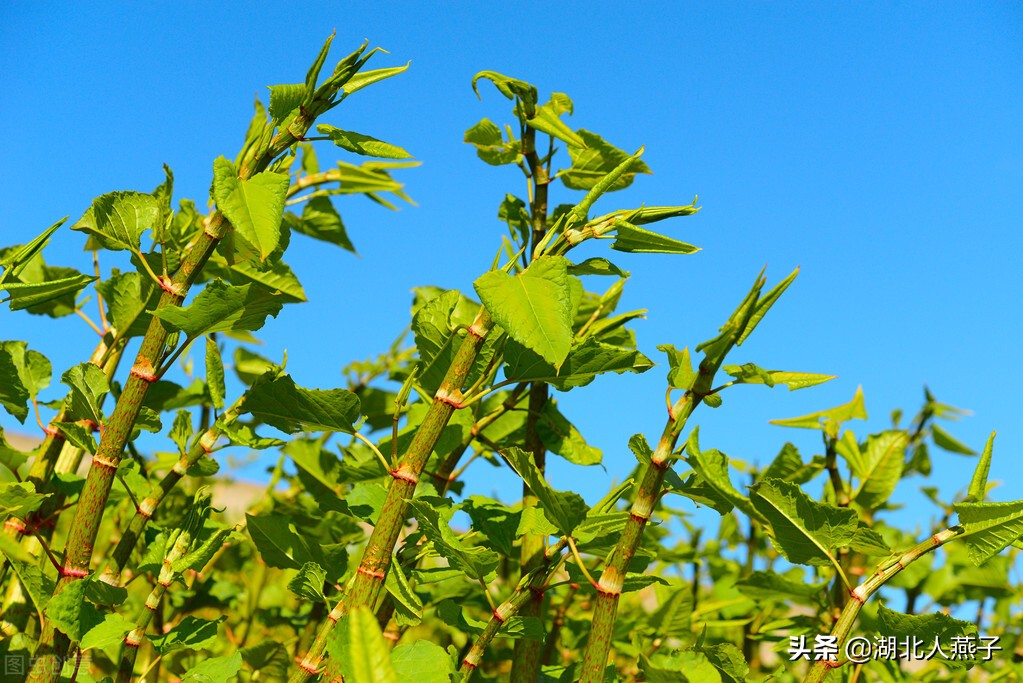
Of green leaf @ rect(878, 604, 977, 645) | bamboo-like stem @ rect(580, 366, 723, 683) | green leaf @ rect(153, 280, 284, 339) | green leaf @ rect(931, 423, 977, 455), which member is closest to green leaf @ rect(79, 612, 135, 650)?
green leaf @ rect(153, 280, 284, 339)

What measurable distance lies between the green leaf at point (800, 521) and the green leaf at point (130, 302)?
554mm

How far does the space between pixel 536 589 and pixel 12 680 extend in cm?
41

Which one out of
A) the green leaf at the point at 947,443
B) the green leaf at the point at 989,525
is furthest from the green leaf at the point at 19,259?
the green leaf at the point at 947,443

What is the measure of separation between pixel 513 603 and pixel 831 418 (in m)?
0.53

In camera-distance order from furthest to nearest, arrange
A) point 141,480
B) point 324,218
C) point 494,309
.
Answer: point 324,218
point 141,480
point 494,309

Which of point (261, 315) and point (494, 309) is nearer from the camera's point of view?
point (494, 309)

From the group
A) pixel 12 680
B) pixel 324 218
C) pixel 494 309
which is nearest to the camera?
pixel 494 309

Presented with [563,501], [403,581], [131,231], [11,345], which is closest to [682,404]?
[563,501]

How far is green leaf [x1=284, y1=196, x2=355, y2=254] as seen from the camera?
0.99 meters

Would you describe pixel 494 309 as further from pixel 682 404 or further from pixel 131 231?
pixel 131 231

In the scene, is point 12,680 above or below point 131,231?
below

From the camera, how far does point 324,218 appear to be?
0.99 metres

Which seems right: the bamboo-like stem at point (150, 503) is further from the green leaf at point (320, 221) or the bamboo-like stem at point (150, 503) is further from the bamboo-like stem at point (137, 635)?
the green leaf at point (320, 221)

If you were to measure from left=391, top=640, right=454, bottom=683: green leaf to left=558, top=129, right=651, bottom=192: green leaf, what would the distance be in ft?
1.49
